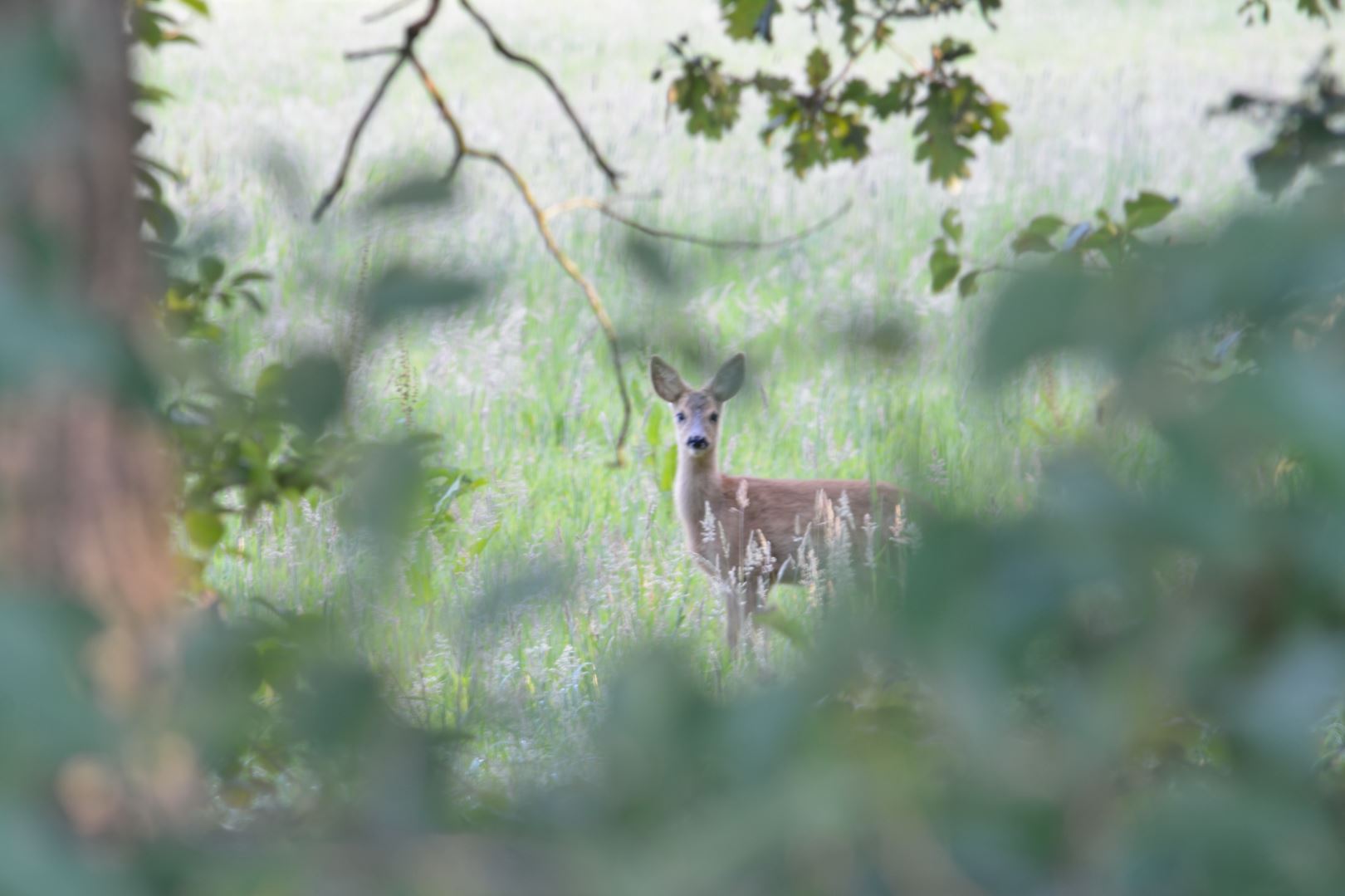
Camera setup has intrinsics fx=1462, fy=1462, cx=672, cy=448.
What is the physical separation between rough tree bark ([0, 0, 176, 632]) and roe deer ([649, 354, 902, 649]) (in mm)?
3730

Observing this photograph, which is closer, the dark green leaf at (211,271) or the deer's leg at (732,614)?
the dark green leaf at (211,271)

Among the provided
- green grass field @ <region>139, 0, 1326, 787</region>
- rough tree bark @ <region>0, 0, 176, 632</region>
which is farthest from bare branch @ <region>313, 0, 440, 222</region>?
rough tree bark @ <region>0, 0, 176, 632</region>

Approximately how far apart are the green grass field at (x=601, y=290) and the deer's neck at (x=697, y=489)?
9 centimetres

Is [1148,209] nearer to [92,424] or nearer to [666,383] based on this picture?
[92,424]

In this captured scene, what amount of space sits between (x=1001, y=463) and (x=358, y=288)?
0.39 m

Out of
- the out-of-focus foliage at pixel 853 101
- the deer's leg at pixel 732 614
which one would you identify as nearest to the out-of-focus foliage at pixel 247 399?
the deer's leg at pixel 732 614

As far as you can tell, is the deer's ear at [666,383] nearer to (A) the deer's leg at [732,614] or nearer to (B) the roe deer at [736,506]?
(B) the roe deer at [736,506]

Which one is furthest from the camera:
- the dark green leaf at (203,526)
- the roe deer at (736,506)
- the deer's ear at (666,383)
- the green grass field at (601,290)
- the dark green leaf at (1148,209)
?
the deer's ear at (666,383)

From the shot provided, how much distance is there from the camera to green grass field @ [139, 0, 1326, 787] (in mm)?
991

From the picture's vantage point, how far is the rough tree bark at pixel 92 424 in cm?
88

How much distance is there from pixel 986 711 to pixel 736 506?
535 centimetres

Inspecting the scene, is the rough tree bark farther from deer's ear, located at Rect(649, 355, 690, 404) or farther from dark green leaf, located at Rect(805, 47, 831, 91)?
deer's ear, located at Rect(649, 355, 690, 404)

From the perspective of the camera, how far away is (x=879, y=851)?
2.30ft

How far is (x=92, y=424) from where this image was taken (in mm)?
948
